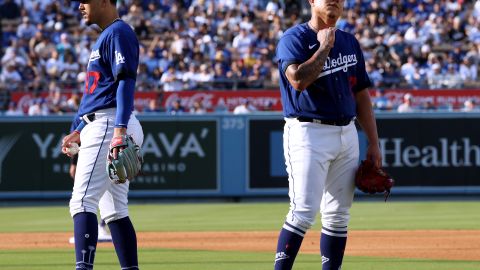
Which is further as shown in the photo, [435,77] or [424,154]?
[435,77]

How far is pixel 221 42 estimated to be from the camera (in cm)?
2384

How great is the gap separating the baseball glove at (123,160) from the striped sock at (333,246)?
1208mm

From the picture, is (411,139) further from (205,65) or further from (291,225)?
(291,225)

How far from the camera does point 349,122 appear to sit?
6055mm

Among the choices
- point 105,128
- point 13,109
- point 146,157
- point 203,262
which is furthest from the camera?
point 13,109

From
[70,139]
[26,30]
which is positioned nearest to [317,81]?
[70,139]

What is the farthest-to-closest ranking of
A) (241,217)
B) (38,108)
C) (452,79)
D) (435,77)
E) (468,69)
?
(468,69) → (435,77) → (452,79) → (38,108) → (241,217)

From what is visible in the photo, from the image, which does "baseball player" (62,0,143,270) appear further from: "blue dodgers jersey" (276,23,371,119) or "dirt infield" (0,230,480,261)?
"dirt infield" (0,230,480,261)

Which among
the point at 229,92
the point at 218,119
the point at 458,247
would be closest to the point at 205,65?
the point at 229,92

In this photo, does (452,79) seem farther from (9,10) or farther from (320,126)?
(320,126)

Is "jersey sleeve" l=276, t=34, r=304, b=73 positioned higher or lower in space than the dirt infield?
higher

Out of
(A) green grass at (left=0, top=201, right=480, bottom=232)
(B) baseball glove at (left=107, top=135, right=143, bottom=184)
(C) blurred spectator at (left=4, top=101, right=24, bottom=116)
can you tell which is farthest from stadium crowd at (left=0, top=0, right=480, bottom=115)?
(B) baseball glove at (left=107, top=135, right=143, bottom=184)

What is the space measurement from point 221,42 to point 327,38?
59.6ft

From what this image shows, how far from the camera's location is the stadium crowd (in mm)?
21125
